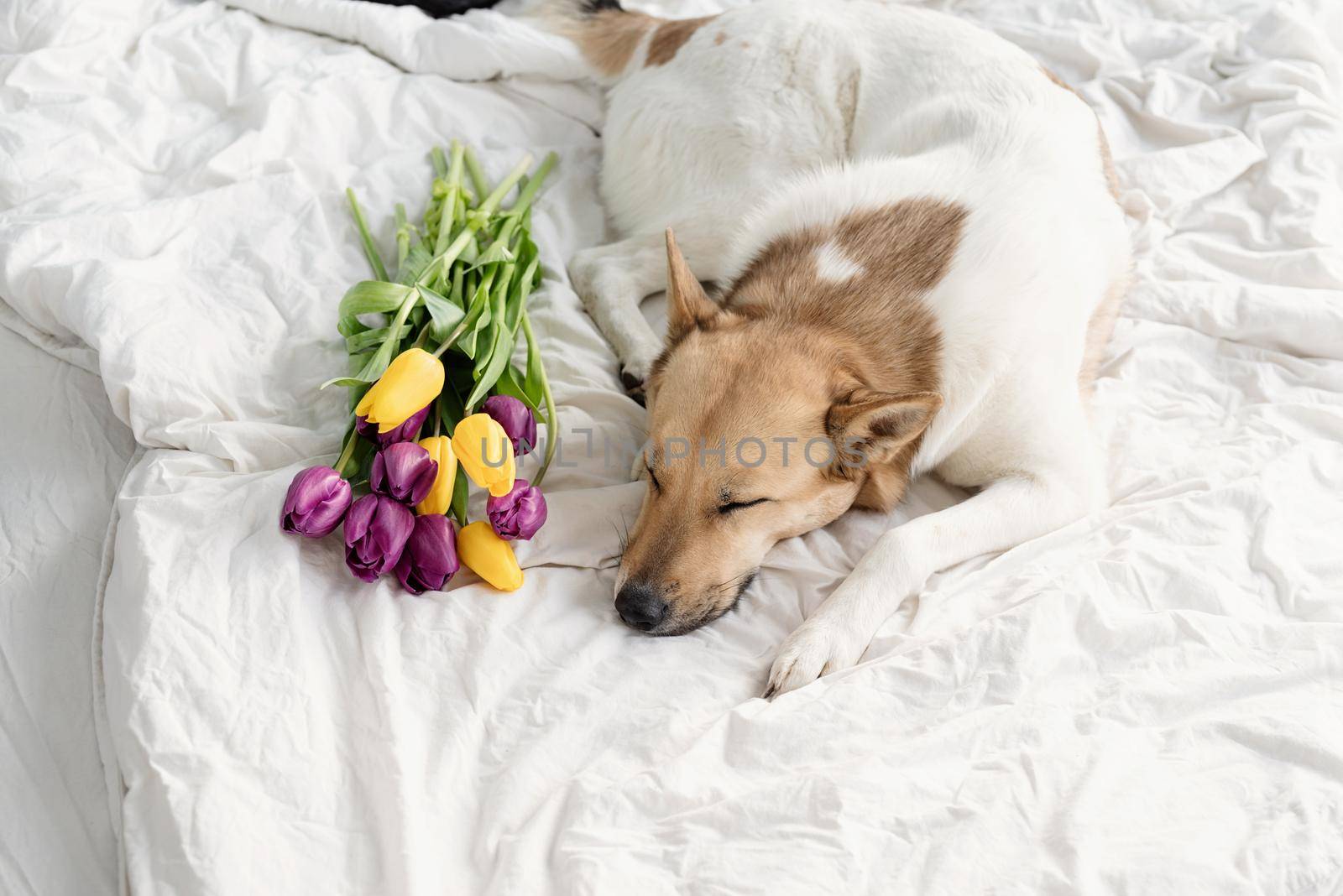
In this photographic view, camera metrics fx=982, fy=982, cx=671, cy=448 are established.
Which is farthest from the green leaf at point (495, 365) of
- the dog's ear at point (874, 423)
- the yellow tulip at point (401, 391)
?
the dog's ear at point (874, 423)

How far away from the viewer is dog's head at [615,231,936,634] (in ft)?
6.20

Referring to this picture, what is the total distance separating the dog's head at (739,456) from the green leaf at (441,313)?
1.61ft

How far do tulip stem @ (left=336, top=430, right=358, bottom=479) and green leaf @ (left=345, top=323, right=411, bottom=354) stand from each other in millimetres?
234

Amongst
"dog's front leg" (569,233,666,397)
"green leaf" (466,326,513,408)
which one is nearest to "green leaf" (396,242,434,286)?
"green leaf" (466,326,513,408)

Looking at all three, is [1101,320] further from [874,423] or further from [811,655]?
[811,655]

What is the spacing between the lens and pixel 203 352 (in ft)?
7.17

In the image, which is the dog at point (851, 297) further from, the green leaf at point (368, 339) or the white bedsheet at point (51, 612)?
the white bedsheet at point (51, 612)

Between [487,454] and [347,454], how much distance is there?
0.99 feet

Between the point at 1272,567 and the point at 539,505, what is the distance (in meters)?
1.45

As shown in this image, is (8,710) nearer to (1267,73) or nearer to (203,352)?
(203,352)

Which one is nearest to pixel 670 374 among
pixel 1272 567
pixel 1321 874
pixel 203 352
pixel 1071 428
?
pixel 1071 428

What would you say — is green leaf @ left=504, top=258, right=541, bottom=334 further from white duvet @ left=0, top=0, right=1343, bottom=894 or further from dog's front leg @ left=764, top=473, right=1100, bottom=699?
dog's front leg @ left=764, top=473, right=1100, bottom=699

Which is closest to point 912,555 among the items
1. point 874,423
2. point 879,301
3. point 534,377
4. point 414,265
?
point 874,423

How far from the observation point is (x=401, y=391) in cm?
182
